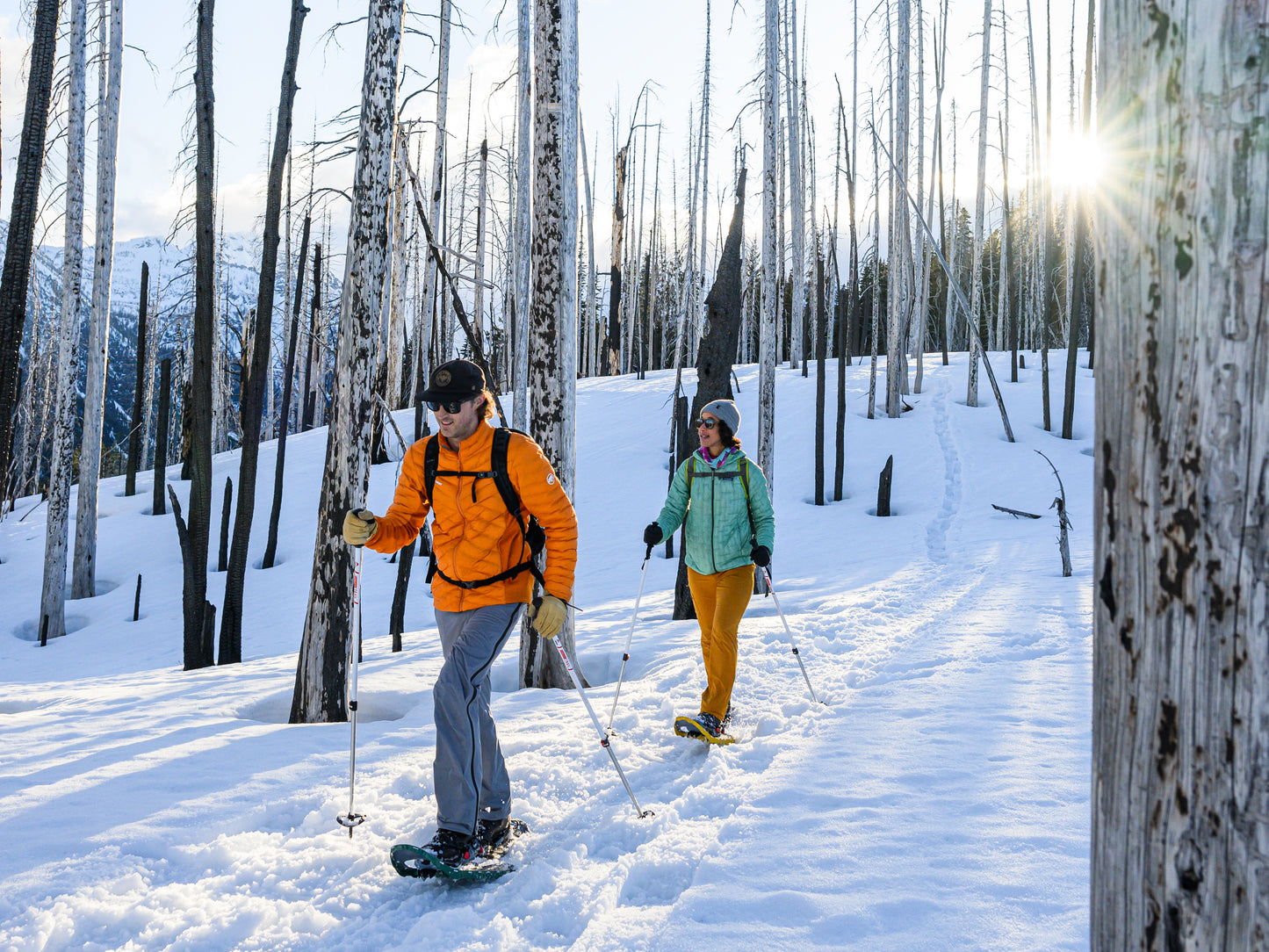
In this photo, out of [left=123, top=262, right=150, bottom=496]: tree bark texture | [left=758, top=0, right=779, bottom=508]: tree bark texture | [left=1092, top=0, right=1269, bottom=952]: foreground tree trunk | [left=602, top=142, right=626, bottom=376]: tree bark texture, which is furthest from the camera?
[left=602, top=142, right=626, bottom=376]: tree bark texture

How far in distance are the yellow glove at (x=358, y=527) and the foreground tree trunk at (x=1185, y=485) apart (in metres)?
2.75

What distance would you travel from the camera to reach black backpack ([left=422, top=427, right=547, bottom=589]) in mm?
3348

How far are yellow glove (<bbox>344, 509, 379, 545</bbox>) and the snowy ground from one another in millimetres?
1299

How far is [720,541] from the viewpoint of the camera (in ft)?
16.0

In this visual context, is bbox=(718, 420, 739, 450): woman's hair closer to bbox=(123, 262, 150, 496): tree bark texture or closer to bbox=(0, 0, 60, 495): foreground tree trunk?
bbox=(0, 0, 60, 495): foreground tree trunk

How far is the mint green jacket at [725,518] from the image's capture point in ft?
16.0

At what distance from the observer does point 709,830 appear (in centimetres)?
349

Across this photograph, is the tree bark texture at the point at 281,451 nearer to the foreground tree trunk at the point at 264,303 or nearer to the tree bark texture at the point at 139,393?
the tree bark texture at the point at 139,393

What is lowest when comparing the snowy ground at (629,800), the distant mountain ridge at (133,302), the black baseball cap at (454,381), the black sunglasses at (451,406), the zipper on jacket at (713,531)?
the snowy ground at (629,800)

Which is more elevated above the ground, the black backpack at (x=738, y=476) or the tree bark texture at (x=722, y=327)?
the tree bark texture at (x=722, y=327)

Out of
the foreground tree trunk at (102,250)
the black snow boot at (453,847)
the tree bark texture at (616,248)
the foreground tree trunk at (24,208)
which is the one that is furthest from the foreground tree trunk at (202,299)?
the tree bark texture at (616,248)

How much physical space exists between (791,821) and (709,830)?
0.35m

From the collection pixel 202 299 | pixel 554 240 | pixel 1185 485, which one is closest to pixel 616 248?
pixel 202 299

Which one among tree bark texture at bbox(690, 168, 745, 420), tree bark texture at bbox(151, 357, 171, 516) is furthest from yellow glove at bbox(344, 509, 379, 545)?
tree bark texture at bbox(151, 357, 171, 516)
